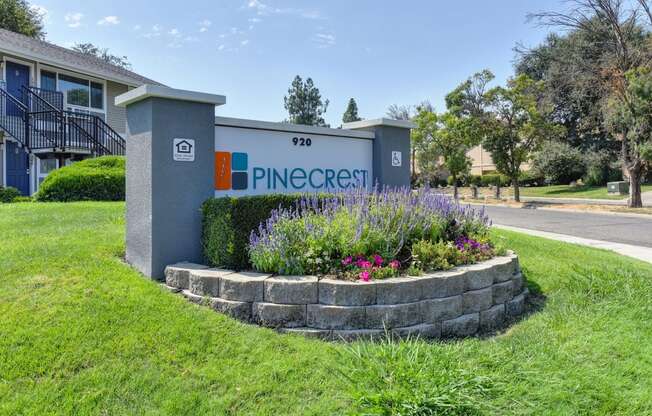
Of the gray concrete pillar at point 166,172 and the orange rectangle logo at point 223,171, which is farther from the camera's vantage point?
the orange rectangle logo at point 223,171

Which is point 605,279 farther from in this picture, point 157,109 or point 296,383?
point 157,109

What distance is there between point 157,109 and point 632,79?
17.9 meters

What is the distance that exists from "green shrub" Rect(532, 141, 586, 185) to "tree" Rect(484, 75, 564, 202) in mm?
9172

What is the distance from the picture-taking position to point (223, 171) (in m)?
4.98

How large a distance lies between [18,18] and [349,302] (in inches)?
1230

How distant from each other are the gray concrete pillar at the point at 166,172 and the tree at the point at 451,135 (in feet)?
64.7

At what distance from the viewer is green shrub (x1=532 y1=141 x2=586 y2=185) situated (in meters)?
30.8

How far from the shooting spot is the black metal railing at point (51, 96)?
47.3 ft

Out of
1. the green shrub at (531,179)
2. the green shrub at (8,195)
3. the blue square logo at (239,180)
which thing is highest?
the green shrub at (531,179)

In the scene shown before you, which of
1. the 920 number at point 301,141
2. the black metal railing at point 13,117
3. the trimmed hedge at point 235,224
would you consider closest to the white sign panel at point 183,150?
the trimmed hedge at point 235,224

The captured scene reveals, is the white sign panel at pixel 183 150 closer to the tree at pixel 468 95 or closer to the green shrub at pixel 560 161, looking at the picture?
the tree at pixel 468 95

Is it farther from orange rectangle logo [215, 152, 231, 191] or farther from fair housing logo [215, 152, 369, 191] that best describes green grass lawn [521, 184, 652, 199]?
orange rectangle logo [215, 152, 231, 191]

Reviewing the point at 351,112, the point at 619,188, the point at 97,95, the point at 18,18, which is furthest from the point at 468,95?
the point at 351,112

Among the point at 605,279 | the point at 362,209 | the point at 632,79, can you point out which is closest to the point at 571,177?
the point at 632,79
